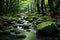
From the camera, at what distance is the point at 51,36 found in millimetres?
12758

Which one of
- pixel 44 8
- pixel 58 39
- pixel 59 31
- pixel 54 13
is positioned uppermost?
pixel 44 8

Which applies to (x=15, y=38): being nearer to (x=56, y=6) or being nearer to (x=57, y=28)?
(x=57, y=28)

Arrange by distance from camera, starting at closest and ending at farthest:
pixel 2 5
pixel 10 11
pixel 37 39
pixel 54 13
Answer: pixel 37 39
pixel 54 13
pixel 2 5
pixel 10 11

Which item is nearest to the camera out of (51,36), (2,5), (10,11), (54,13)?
(51,36)

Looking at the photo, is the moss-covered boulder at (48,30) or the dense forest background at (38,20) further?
the dense forest background at (38,20)

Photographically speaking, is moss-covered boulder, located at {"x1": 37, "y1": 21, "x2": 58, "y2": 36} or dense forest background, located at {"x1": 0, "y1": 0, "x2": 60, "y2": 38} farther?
dense forest background, located at {"x1": 0, "y1": 0, "x2": 60, "y2": 38}

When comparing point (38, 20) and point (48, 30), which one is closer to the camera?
point (48, 30)

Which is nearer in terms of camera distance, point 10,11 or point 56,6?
point 56,6

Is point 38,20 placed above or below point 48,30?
above

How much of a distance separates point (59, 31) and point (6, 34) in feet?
15.6

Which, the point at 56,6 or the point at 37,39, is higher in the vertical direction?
the point at 56,6

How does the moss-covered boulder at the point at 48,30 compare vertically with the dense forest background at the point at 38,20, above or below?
below

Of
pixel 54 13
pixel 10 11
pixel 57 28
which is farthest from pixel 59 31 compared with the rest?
pixel 10 11

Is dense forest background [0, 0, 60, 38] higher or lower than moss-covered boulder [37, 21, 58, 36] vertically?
higher
